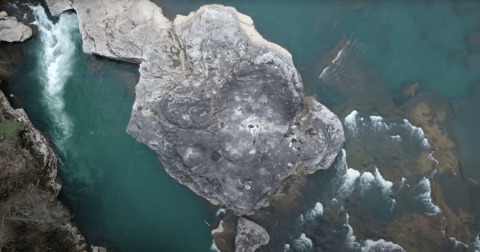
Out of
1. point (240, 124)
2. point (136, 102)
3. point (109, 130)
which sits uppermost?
point (240, 124)

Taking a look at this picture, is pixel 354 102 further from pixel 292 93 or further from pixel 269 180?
pixel 269 180

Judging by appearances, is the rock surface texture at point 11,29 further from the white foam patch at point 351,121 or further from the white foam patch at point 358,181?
the white foam patch at point 358,181

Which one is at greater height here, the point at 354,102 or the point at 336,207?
the point at 354,102

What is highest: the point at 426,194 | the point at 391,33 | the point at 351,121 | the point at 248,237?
the point at 391,33

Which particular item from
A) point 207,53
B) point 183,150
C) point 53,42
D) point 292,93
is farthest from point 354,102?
point 53,42

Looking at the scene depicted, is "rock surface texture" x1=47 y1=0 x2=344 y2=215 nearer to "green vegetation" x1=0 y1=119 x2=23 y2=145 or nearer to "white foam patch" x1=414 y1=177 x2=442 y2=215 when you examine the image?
"white foam patch" x1=414 y1=177 x2=442 y2=215

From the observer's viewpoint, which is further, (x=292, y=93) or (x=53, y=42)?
(x=53, y=42)

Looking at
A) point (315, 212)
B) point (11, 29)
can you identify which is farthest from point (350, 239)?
point (11, 29)

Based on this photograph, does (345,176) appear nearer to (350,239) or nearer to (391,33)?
(350,239)
